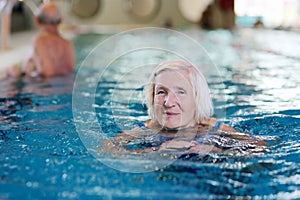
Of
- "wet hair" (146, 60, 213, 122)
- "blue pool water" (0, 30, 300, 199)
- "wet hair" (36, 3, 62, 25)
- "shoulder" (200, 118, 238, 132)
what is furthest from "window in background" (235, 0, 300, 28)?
"wet hair" (146, 60, 213, 122)

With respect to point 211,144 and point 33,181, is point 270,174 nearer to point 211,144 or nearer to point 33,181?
point 211,144

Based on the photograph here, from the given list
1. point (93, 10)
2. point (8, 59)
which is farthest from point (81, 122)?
point (93, 10)

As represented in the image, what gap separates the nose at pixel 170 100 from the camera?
2.35 m

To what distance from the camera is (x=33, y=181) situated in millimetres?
1963

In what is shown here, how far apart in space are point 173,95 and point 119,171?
0.50 meters

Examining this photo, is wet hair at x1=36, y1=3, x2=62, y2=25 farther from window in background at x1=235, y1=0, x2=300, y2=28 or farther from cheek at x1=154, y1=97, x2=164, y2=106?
window in background at x1=235, y1=0, x2=300, y2=28

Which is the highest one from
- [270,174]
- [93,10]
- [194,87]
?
[93,10]

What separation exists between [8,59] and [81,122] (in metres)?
4.23

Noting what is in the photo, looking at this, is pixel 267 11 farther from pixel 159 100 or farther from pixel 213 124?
pixel 159 100

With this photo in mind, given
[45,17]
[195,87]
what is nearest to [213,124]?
[195,87]


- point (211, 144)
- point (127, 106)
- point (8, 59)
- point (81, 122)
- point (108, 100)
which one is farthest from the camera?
point (8, 59)

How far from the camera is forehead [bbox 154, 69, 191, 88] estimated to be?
2.37m

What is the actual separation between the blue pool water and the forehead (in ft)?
1.23

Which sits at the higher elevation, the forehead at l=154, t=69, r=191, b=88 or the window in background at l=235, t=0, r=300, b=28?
the window in background at l=235, t=0, r=300, b=28
